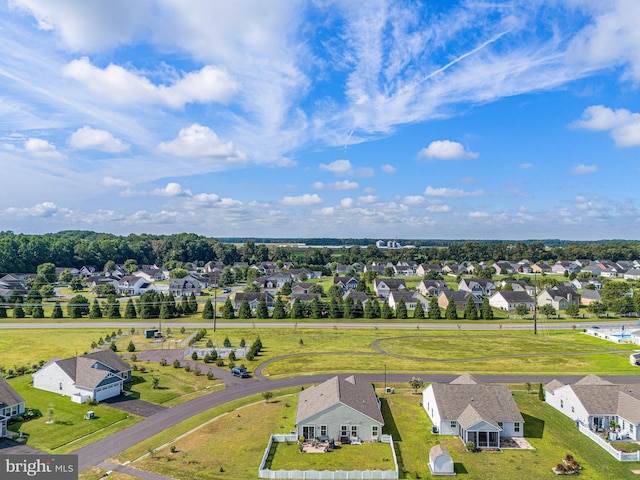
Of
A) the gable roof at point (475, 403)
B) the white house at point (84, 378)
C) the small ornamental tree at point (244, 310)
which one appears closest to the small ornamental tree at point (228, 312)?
the small ornamental tree at point (244, 310)

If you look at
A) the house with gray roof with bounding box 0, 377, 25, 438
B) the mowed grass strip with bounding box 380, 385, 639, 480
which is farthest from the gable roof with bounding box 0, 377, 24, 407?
the mowed grass strip with bounding box 380, 385, 639, 480

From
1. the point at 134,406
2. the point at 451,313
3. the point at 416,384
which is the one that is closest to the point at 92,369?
the point at 134,406

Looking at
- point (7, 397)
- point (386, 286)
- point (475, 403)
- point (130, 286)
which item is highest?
point (130, 286)

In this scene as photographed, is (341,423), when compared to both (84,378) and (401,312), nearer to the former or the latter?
(84,378)

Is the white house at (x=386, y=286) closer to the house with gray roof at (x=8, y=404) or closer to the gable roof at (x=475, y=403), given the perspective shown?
the gable roof at (x=475, y=403)

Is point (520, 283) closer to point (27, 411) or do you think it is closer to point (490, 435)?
point (490, 435)

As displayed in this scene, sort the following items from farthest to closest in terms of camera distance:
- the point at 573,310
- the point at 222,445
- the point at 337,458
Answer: the point at 573,310 < the point at 222,445 < the point at 337,458

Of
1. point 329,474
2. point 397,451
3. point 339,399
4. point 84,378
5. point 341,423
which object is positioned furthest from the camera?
point 84,378

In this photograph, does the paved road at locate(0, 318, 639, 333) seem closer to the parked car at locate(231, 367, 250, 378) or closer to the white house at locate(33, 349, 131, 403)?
the parked car at locate(231, 367, 250, 378)
